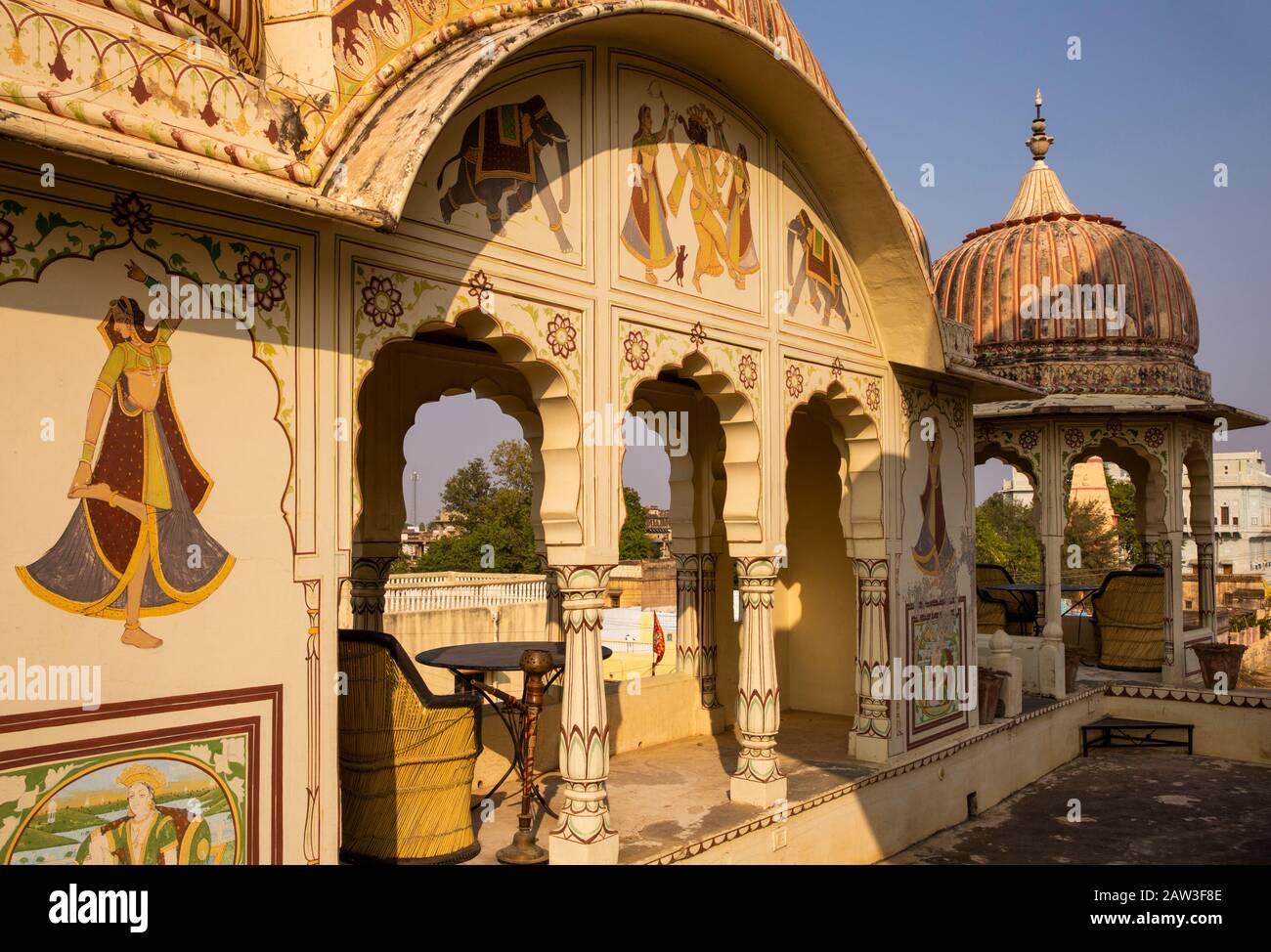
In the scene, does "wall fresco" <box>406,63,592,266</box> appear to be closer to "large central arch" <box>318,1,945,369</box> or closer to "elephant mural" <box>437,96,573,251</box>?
"elephant mural" <box>437,96,573,251</box>

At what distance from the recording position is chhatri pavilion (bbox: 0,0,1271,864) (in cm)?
453

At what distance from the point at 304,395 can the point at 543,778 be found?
538 cm

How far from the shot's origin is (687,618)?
1255 centimetres

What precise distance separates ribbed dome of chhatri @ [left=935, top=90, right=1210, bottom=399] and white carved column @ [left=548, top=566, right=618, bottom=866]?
1220 cm

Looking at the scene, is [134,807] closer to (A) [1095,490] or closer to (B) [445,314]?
(B) [445,314]

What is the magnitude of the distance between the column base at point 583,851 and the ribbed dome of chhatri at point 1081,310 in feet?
41.0

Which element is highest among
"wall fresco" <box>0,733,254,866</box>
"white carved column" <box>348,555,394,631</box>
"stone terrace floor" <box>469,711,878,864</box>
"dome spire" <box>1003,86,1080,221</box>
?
"dome spire" <box>1003,86,1080,221</box>

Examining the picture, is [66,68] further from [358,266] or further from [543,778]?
[543,778]

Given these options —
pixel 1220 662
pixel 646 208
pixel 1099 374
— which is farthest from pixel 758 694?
pixel 1099 374

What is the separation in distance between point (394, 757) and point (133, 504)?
2627mm

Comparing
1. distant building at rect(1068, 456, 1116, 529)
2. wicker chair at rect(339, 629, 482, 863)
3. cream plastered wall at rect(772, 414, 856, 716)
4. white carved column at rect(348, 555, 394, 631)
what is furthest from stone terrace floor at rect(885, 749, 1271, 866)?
distant building at rect(1068, 456, 1116, 529)

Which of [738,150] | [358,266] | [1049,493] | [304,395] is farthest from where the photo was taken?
[1049,493]
